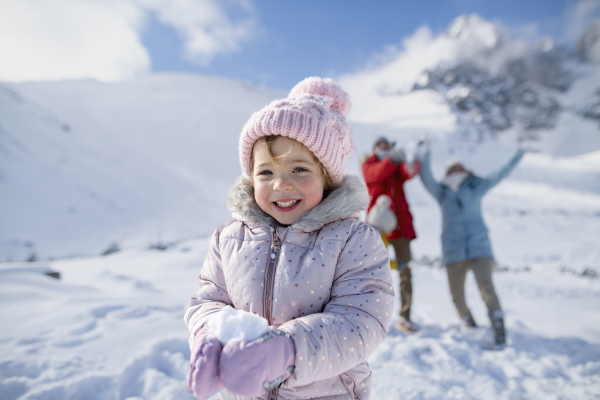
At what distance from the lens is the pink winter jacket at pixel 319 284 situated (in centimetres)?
102

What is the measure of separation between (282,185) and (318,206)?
0.55 feet

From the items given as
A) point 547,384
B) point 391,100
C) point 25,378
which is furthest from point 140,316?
point 391,100

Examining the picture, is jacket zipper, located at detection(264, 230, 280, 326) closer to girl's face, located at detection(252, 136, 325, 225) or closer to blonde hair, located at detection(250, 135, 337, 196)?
girl's face, located at detection(252, 136, 325, 225)

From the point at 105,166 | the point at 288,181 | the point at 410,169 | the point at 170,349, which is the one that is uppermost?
the point at 105,166

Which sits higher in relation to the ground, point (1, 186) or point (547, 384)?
point (1, 186)

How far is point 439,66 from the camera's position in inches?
3061

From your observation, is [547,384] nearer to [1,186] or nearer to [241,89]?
[1,186]

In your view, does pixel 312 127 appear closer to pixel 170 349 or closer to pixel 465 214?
pixel 170 349

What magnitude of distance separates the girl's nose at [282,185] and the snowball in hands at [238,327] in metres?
0.52

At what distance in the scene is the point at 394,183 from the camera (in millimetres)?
3330

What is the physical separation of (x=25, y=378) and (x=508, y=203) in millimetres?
20697

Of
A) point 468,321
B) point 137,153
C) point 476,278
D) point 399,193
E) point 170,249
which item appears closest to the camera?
point 476,278

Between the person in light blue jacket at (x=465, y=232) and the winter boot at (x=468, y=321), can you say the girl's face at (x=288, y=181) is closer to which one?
the person in light blue jacket at (x=465, y=232)

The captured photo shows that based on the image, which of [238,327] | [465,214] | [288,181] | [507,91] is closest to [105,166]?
[465,214]
